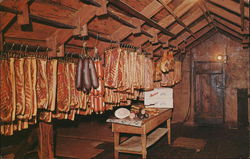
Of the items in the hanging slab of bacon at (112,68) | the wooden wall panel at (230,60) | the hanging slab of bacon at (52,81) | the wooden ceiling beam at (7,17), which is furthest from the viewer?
the wooden wall panel at (230,60)

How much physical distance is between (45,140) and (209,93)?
779cm

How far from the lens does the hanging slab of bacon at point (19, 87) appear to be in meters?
3.29

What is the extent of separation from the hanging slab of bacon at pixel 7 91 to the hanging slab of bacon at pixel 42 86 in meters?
0.49

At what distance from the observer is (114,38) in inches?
212

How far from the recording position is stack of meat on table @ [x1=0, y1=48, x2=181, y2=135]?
321 cm

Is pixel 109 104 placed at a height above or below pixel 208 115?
above

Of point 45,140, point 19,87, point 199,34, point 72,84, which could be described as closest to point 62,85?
point 72,84

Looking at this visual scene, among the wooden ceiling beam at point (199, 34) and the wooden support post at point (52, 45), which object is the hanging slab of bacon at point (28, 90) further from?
the wooden ceiling beam at point (199, 34)

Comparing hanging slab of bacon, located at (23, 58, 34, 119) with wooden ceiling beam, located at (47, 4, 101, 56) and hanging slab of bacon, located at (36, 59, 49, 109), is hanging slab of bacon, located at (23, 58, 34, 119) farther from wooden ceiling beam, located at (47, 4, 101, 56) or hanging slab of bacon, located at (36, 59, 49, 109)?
wooden ceiling beam, located at (47, 4, 101, 56)

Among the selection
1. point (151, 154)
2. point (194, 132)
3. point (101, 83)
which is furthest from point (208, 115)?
point (101, 83)

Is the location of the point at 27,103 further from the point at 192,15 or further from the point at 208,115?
the point at 208,115

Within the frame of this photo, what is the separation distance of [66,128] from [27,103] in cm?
738

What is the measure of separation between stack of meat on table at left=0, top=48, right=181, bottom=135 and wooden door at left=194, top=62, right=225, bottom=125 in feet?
17.6

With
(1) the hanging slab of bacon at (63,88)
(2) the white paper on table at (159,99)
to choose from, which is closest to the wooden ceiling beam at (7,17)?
(1) the hanging slab of bacon at (63,88)
